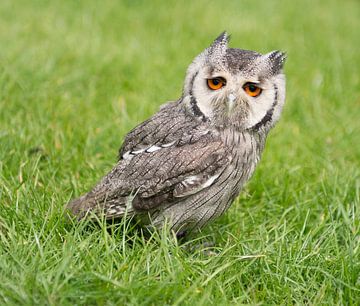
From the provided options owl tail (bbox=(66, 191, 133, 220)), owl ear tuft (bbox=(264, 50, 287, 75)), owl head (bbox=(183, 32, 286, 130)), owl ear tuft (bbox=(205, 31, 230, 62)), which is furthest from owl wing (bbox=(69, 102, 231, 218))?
owl ear tuft (bbox=(264, 50, 287, 75))

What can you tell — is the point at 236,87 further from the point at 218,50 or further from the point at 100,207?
the point at 100,207

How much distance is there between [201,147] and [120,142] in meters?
1.53

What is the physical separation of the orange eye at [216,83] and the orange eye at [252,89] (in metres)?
0.12

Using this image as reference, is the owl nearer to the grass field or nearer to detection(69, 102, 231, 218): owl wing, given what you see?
detection(69, 102, 231, 218): owl wing

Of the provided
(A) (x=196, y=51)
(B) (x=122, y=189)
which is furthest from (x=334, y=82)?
(B) (x=122, y=189)

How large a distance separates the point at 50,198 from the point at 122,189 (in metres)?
0.49

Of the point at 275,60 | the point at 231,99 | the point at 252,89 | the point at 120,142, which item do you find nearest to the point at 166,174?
the point at 231,99

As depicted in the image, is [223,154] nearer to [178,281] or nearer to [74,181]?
[178,281]

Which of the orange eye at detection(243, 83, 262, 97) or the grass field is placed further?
the orange eye at detection(243, 83, 262, 97)

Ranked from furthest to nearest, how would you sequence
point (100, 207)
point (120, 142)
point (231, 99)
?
point (120, 142)
point (100, 207)
point (231, 99)

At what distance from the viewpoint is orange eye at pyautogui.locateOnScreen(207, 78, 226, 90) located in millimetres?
3209

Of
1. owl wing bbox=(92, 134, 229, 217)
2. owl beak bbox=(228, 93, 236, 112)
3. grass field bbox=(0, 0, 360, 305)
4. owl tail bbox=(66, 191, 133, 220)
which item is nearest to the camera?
grass field bbox=(0, 0, 360, 305)

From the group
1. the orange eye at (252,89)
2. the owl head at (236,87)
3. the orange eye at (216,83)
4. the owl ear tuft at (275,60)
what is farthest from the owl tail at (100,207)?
the owl ear tuft at (275,60)

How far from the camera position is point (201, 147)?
3.29m
